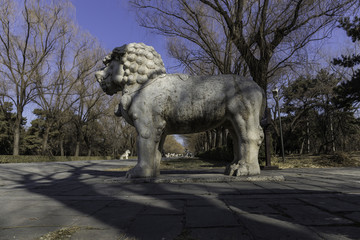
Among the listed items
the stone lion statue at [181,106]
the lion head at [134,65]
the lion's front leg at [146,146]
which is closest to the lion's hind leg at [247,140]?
the stone lion statue at [181,106]

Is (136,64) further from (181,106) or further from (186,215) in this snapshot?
(186,215)

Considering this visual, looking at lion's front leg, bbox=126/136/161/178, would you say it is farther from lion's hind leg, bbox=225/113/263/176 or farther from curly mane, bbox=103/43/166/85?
lion's hind leg, bbox=225/113/263/176

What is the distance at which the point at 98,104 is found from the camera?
27.4m

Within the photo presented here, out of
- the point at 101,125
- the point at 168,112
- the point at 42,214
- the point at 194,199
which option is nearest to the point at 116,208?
the point at 42,214

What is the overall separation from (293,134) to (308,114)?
146 inches

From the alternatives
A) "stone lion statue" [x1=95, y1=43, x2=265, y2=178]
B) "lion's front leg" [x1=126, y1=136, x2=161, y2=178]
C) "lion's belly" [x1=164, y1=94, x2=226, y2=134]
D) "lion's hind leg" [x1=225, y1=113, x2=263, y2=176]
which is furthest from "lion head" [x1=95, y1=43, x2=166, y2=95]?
"lion's hind leg" [x1=225, y1=113, x2=263, y2=176]

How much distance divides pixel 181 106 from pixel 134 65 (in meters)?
1.19

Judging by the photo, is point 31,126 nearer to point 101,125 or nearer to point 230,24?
point 101,125

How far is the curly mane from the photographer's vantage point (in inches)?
174

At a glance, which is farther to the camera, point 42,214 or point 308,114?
point 308,114

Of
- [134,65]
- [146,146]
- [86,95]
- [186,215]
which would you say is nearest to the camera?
[186,215]

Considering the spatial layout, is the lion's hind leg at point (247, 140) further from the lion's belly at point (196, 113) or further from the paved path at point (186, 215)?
the paved path at point (186, 215)

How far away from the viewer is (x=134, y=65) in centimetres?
446

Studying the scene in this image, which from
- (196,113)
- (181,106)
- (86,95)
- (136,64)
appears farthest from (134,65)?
(86,95)
